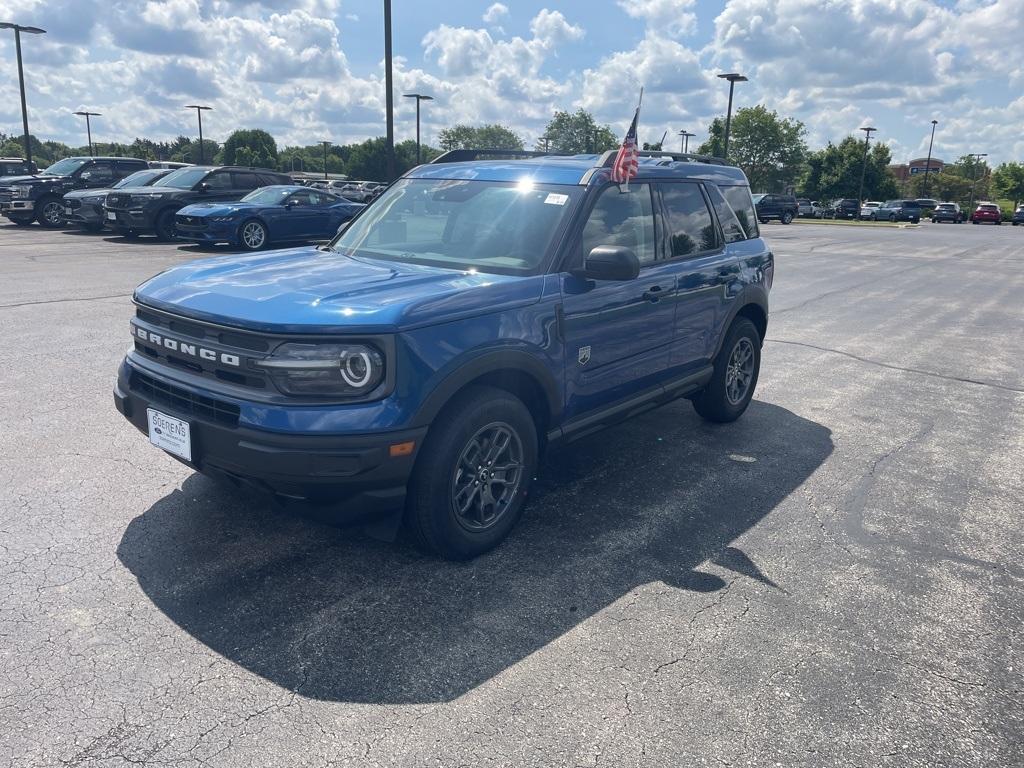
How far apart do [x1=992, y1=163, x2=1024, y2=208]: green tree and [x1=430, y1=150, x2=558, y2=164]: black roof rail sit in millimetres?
90485

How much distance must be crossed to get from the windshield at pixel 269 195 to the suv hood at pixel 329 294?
1327cm

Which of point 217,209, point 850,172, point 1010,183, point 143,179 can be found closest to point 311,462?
point 217,209

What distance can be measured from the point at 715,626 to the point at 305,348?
2003 millimetres

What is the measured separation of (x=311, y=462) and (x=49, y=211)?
70.9 ft

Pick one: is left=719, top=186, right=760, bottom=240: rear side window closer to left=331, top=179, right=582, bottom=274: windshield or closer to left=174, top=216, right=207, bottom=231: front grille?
left=331, top=179, right=582, bottom=274: windshield

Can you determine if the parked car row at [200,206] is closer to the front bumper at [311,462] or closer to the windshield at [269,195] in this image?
Answer: the windshield at [269,195]

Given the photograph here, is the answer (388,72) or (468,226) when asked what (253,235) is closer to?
(388,72)

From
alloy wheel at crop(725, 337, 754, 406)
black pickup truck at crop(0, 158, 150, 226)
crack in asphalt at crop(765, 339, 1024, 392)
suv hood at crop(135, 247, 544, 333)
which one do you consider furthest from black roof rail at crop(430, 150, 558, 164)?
black pickup truck at crop(0, 158, 150, 226)

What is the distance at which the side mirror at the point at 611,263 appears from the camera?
3912 millimetres

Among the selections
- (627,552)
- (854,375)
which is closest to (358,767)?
(627,552)

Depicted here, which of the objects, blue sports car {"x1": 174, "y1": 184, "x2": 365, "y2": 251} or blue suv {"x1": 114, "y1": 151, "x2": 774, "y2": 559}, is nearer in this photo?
blue suv {"x1": 114, "y1": 151, "x2": 774, "y2": 559}

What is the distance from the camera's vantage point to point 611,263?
3.91 m

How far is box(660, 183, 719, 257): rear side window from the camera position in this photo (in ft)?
16.6

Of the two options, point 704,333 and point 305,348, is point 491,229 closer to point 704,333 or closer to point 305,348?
point 305,348
